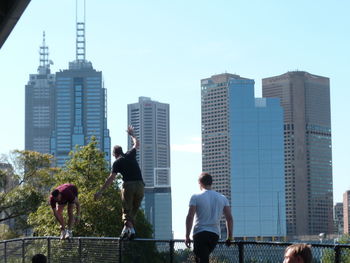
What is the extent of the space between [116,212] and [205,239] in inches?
1508

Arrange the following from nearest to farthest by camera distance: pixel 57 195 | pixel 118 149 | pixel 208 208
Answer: pixel 208 208 → pixel 118 149 → pixel 57 195

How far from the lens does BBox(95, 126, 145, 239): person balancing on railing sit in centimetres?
1539

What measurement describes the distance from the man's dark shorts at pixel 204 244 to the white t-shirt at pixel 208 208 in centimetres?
8

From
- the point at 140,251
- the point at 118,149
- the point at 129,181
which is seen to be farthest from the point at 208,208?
the point at 140,251

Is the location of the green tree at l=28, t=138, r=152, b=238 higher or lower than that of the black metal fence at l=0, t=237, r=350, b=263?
higher

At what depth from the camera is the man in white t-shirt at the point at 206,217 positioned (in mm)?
12352

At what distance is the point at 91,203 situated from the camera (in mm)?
50562

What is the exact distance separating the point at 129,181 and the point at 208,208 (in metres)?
3.42

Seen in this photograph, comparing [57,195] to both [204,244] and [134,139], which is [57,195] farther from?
[204,244]

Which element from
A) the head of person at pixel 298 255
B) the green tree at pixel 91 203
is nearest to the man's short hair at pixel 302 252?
the head of person at pixel 298 255

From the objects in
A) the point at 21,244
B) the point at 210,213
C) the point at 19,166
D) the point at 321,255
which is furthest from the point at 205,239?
the point at 19,166

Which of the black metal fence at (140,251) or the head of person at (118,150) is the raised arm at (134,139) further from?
the black metal fence at (140,251)

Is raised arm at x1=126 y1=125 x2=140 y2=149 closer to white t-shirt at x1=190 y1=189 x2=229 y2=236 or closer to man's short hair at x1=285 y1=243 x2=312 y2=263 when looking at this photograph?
white t-shirt at x1=190 y1=189 x2=229 y2=236

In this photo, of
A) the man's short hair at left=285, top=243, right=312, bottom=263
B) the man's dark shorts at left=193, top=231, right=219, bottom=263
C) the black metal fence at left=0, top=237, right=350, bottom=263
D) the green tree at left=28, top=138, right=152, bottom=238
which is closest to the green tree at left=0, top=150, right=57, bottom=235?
the green tree at left=28, top=138, right=152, bottom=238
